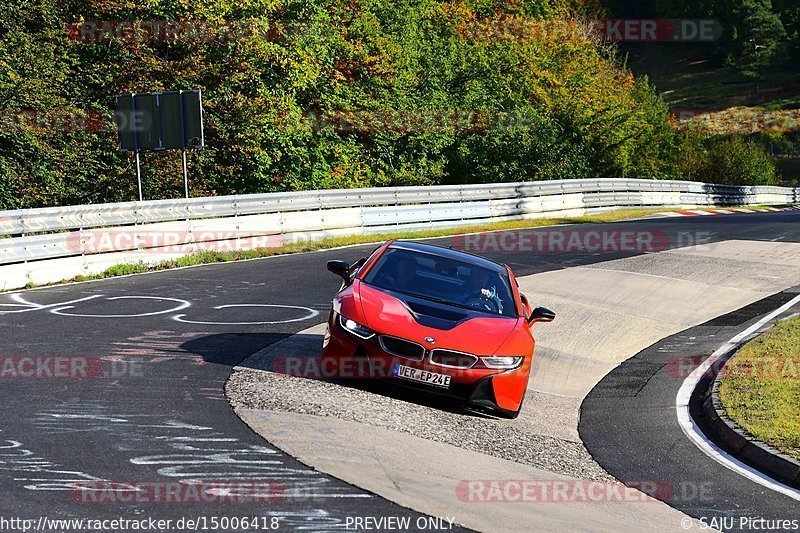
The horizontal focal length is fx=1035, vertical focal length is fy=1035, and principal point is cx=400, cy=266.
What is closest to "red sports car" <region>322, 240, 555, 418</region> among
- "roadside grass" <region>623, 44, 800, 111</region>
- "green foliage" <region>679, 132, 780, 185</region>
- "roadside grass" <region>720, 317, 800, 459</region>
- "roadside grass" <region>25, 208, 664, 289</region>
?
"roadside grass" <region>720, 317, 800, 459</region>

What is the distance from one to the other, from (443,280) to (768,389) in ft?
12.0

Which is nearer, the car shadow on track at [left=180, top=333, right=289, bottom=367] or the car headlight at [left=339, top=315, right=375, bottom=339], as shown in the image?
the car headlight at [left=339, top=315, right=375, bottom=339]

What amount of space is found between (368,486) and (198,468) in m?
1.12

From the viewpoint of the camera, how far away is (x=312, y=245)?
73.8ft

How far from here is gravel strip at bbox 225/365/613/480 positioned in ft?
27.7

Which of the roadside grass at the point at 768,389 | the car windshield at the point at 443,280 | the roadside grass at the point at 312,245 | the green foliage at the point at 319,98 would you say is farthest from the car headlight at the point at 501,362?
the green foliage at the point at 319,98

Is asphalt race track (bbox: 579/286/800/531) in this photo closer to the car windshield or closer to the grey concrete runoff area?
the grey concrete runoff area

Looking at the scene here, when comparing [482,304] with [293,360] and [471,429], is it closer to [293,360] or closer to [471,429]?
[471,429]

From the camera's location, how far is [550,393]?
1178 centimetres

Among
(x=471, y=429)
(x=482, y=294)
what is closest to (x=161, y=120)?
(x=482, y=294)

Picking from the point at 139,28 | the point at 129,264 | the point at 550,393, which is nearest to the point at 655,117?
the point at 139,28

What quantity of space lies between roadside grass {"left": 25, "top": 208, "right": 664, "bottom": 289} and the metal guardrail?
1.19 ft

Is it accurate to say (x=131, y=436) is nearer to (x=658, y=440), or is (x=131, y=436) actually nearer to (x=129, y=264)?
(x=658, y=440)

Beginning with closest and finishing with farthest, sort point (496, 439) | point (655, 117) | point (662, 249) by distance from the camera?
point (496, 439) < point (662, 249) < point (655, 117)
